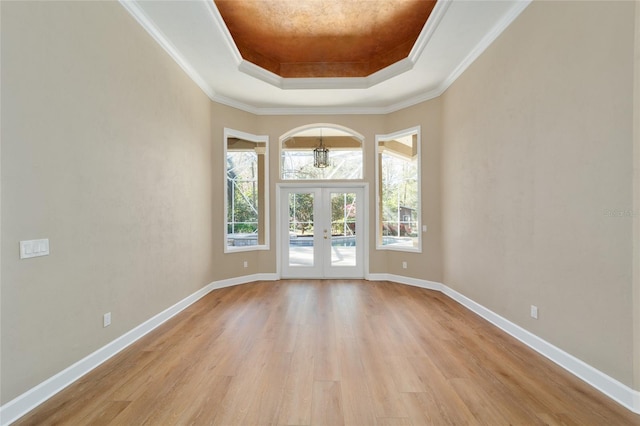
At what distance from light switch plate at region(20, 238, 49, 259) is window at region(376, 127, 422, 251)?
466 centimetres

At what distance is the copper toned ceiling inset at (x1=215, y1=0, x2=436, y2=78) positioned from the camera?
11.6 feet

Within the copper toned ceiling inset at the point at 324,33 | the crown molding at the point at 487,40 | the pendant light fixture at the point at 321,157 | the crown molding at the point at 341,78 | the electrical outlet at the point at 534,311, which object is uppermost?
the copper toned ceiling inset at the point at 324,33

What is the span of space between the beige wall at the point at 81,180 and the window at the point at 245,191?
1.53 meters

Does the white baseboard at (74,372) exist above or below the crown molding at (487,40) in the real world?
below

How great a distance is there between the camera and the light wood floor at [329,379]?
1826mm

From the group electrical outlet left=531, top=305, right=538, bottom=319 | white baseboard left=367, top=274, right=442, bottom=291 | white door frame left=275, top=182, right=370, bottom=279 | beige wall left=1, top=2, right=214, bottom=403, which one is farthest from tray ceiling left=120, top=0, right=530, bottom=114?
white baseboard left=367, top=274, right=442, bottom=291

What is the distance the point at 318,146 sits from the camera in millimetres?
5734

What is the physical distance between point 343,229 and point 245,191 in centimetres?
207

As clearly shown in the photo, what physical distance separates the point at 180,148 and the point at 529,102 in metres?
4.15

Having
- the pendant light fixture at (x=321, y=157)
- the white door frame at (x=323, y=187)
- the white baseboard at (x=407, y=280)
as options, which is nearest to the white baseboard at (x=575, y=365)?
the white baseboard at (x=407, y=280)

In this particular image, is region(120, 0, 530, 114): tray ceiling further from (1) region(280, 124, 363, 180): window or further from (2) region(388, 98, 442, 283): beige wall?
(1) region(280, 124, 363, 180): window

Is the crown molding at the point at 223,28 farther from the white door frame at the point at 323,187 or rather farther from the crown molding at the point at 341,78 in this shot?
the white door frame at the point at 323,187

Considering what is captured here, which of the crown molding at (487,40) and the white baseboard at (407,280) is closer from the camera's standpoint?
the crown molding at (487,40)

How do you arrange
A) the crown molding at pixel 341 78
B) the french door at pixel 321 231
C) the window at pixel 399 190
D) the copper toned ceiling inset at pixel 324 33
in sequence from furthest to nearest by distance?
the french door at pixel 321 231
the window at pixel 399 190
the copper toned ceiling inset at pixel 324 33
the crown molding at pixel 341 78
